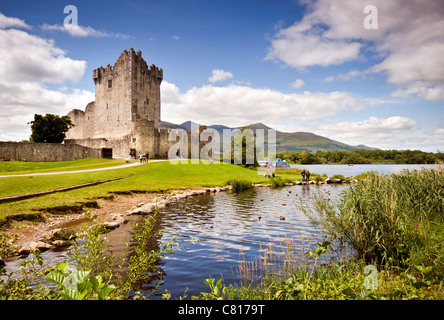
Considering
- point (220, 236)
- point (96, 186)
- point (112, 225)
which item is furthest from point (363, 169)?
point (112, 225)

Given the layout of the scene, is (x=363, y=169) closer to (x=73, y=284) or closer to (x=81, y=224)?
(x=81, y=224)

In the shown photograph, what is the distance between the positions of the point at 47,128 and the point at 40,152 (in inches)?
763

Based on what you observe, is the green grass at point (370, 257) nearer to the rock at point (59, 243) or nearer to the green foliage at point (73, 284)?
the green foliage at point (73, 284)

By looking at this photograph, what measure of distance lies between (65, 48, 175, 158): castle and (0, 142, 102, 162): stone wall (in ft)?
18.2

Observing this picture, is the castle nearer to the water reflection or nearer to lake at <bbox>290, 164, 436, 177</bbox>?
the water reflection

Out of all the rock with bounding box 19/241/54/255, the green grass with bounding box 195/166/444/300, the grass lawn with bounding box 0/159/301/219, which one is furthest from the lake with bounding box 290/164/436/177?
the grass lawn with bounding box 0/159/301/219

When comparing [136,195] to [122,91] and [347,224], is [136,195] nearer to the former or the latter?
[347,224]

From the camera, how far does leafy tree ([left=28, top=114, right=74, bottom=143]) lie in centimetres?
6388

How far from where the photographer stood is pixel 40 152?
48.8 metres

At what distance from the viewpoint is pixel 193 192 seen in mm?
30812

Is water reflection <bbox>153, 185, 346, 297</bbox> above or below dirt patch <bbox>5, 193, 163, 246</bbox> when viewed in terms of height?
below

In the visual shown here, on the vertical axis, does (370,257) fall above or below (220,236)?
above
